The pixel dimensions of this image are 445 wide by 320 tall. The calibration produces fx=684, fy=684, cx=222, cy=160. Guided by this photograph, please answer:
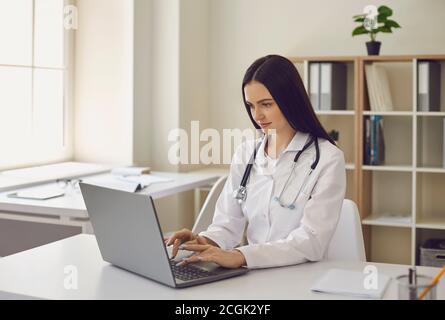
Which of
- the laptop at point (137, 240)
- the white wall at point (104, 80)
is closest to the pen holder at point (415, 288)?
the laptop at point (137, 240)

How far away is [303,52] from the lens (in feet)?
13.6

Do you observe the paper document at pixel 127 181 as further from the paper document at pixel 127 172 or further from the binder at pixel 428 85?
the binder at pixel 428 85

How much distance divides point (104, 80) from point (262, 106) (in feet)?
7.33

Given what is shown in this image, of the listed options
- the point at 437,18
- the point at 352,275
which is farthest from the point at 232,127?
the point at 352,275

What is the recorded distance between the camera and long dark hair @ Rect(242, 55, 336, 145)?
1991 mm

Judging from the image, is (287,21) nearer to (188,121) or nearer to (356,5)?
(356,5)

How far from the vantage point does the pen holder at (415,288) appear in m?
1.29

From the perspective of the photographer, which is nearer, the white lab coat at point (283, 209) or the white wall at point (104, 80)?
the white lab coat at point (283, 209)

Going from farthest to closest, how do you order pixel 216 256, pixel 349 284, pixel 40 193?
pixel 40 193 < pixel 216 256 < pixel 349 284

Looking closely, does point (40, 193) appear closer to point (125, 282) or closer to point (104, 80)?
point (104, 80)

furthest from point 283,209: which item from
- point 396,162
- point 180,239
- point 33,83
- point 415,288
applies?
point 33,83

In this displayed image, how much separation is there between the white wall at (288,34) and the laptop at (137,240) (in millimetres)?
2581

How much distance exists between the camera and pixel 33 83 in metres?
3.80
